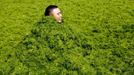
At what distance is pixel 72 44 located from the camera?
3127 millimetres

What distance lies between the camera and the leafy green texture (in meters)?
2.84

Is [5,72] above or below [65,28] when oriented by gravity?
below

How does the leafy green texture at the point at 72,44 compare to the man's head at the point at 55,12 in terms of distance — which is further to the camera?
the man's head at the point at 55,12

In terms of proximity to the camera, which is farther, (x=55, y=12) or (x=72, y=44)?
(x=55, y=12)

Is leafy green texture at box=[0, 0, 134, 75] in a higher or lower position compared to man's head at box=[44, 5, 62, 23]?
lower

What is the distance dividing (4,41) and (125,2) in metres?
2.75

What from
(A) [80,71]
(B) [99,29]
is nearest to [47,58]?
(A) [80,71]

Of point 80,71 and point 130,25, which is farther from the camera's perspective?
point 130,25

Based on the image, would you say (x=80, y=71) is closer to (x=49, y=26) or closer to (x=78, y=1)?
(x=49, y=26)

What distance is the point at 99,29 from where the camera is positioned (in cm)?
468

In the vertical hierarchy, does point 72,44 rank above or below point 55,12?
below

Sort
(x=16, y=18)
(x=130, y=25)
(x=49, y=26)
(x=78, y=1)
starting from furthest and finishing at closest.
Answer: (x=78, y=1) < (x=16, y=18) < (x=130, y=25) < (x=49, y=26)

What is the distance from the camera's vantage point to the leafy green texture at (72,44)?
2.84 m

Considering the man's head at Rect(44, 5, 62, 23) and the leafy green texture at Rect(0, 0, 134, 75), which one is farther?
the man's head at Rect(44, 5, 62, 23)
